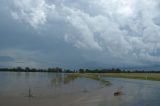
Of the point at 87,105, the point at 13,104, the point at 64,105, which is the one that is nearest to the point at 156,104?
the point at 87,105

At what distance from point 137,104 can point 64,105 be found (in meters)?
6.81

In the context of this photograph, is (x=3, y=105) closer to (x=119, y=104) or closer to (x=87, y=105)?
(x=87, y=105)

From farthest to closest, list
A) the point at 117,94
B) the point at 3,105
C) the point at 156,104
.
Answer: the point at 117,94, the point at 156,104, the point at 3,105

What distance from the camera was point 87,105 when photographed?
91.4 ft

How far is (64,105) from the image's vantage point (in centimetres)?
2738

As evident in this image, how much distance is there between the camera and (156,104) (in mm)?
29188

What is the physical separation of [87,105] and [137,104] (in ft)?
15.4

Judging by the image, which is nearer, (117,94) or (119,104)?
(119,104)

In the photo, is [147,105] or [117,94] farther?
[117,94]

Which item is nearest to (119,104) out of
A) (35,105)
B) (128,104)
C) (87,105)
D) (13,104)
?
(128,104)

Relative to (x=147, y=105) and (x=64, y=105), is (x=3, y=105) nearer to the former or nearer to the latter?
(x=64, y=105)

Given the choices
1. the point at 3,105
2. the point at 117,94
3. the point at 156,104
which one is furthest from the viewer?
the point at 117,94

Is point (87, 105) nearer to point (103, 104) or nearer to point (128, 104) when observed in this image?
point (103, 104)

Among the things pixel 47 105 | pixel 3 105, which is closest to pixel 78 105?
pixel 47 105
